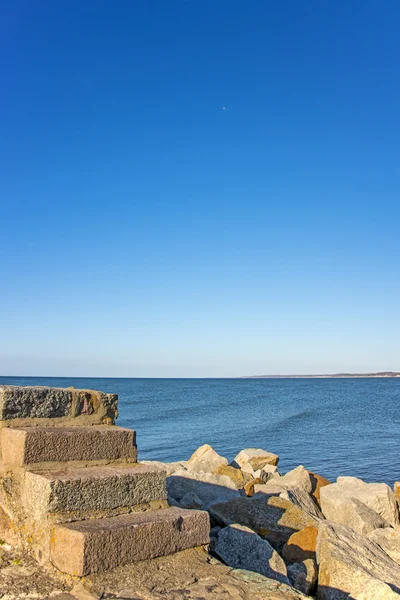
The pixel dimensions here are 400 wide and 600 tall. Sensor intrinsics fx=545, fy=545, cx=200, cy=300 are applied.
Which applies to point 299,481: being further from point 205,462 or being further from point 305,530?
point 305,530

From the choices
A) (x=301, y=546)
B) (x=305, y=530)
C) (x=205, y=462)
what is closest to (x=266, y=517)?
(x=305, y=530)

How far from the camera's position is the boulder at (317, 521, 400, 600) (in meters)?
4.50

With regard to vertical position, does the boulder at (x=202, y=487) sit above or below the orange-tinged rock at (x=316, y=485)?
above

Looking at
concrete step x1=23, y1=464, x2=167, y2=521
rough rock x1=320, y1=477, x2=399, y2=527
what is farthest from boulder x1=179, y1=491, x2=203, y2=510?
concrete step x1=23, y1=464, x2=167, y2=521

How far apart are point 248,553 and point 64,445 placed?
207 cm

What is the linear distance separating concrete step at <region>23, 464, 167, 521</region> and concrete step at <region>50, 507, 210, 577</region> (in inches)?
5.8

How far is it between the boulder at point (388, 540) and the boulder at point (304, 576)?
207 cm

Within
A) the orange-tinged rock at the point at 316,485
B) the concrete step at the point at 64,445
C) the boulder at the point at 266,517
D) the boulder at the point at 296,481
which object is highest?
the concrete step at the point at 64,445

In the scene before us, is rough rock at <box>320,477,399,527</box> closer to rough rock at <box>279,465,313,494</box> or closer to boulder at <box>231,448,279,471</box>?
rough rock at <box>279,465,313,494</box>

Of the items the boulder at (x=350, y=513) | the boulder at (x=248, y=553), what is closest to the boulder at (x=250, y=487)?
the boulder at (x=350, y=513)

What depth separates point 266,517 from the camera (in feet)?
22.6

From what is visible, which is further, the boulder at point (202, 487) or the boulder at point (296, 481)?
the boulder at point (296, 481)

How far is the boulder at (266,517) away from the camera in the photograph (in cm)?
659

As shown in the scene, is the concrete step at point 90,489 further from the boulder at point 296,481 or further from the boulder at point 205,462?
the boulder at point 205,462
